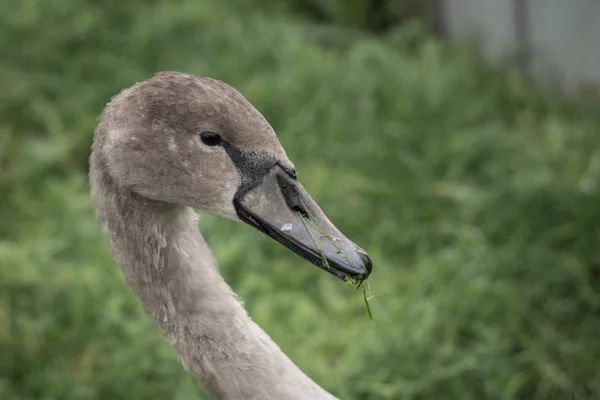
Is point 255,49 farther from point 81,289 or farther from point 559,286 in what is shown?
point 559,286

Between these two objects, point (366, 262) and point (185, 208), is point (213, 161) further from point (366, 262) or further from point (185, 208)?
point (366, 262)

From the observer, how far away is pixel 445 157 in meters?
4.16

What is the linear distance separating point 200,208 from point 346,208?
2.09 metres

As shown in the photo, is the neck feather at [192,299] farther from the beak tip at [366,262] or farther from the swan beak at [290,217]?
the beak tip at [366,262]

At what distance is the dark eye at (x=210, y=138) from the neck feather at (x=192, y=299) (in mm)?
208

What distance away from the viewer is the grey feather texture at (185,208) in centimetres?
182

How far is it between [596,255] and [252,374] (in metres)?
2.04

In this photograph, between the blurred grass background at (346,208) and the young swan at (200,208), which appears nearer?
the young swan at (200,208)

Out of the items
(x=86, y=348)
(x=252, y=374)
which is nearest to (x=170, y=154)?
(x=252, y=374)

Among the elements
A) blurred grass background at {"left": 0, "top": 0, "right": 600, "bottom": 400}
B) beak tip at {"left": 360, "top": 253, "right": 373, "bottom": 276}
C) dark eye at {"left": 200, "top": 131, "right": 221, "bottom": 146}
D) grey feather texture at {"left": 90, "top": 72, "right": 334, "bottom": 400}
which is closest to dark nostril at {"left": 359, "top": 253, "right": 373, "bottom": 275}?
beak tip at {"left": 360, "top": 253, "right": 373, "bottom": 276}

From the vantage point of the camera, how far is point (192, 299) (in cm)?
197

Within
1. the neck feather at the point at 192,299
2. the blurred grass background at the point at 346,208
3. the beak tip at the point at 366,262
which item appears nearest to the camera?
the beak tip at the point at 366,262

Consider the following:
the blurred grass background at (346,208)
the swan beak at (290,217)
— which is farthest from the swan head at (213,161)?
the blurred grass background at (346,208)

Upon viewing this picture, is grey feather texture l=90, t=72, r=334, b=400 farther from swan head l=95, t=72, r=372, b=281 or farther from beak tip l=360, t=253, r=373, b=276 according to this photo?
beak tip l=360, t=253, r=373, b=276
